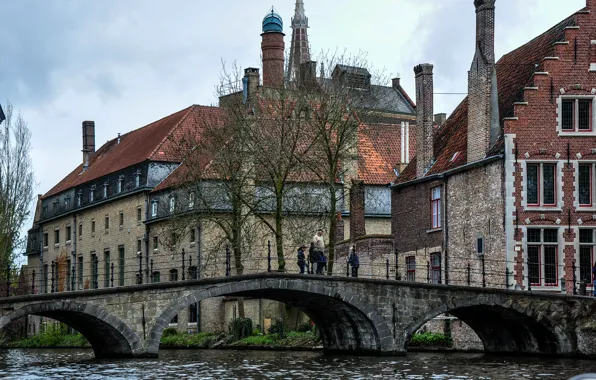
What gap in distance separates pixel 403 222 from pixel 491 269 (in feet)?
22.5

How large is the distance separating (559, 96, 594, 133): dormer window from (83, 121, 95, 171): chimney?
40894mm

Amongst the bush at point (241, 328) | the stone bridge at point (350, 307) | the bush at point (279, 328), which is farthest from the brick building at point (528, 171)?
the bush at point (241, 328)

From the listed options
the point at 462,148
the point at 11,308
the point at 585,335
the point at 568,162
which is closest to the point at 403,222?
the point at 462,148

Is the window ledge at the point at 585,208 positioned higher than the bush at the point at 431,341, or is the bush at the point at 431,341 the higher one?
the window ledge at the point at 585,208

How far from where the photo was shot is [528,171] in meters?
40.5

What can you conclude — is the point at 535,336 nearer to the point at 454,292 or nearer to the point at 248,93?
the point at 454,292

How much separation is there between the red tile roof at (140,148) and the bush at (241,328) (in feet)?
33.3

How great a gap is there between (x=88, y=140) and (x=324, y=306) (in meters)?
41.8

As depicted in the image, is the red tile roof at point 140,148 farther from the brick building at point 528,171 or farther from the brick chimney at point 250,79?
the brick building at point 528,171

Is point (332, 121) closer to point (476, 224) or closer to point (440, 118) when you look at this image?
point (476, 224)

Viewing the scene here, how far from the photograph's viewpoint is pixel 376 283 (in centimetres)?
3778

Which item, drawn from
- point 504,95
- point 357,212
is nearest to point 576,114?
point 504,95

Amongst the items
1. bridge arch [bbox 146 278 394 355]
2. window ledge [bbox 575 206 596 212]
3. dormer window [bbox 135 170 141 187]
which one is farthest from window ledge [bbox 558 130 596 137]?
dormer window [bbox 135 170 141 187]

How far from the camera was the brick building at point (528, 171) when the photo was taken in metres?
40.0
